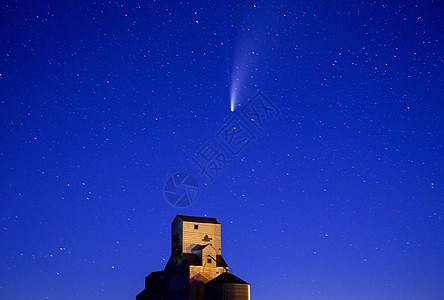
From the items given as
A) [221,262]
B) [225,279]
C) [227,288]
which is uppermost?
[221,262]

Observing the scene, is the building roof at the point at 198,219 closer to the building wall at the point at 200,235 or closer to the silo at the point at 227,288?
the building wall at the point at 200,235

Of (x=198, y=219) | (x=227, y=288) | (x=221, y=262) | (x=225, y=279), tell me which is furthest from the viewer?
(x=198, y=219)

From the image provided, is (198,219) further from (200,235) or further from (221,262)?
(221,262)

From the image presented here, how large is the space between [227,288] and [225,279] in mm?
1235

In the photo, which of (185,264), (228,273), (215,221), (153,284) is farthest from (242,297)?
(153,284)

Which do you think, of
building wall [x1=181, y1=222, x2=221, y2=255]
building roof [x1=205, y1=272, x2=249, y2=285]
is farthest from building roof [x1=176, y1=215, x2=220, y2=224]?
building roof [x1=205, y1=272, x2=249, y2=285]

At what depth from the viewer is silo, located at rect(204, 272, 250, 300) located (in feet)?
183

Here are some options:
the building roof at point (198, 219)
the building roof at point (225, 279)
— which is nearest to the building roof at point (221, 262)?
the building roof at point (225, 279)

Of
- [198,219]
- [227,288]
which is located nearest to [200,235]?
[198,219]

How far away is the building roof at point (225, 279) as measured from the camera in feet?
186

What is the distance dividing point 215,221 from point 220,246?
372 centimetres

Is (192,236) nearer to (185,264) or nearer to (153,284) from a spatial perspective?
(185,264)

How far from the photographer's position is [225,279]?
187ft

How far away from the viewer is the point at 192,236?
207 feet
